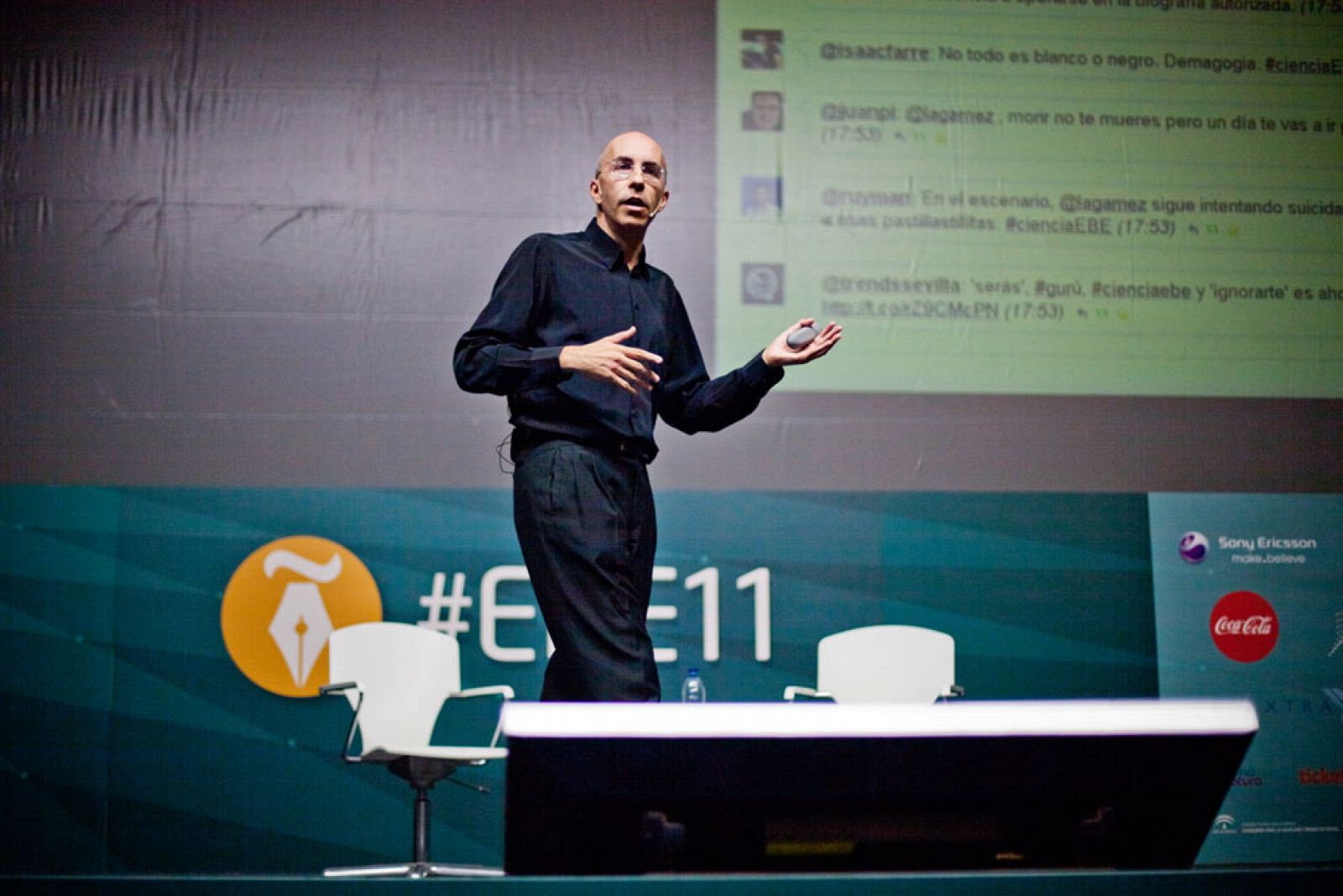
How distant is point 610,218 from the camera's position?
242 centimetres

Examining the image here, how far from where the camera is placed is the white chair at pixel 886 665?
421cm

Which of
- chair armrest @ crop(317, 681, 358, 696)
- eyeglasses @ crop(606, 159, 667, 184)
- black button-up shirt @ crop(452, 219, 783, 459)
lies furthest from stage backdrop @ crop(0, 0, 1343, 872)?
eyeglasses @ crop(606, 159, 667, 184)

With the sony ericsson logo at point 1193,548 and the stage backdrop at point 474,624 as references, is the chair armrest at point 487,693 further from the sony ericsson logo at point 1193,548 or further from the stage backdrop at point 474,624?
the sony ericsson logo at point 1193,548

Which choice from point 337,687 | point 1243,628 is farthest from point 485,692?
point 1243,628

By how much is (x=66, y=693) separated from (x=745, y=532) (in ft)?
7.16

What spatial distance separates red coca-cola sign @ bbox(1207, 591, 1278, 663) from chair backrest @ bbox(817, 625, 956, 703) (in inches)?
37.1

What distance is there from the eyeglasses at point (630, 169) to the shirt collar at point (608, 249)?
0.09m

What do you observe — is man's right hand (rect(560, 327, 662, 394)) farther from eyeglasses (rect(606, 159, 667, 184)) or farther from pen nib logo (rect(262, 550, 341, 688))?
pen nib logo (rect(262, 550, 341, 688))

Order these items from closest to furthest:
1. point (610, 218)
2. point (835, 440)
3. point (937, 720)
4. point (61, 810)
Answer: point (937, 720) < point (610, 218) < point (61, 810) < point (835, 440)

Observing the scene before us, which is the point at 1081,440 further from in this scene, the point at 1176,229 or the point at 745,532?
the point at 745,532

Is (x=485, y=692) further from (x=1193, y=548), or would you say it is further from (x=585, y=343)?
(x=1193, y=548)

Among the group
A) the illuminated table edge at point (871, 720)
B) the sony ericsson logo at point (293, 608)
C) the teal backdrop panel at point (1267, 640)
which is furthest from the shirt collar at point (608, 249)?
the teal backdrop panel at point (1267, 640)

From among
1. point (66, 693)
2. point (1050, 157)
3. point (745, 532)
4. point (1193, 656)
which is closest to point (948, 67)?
point (1050, 157)

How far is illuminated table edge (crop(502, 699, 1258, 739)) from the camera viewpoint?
3.50 feet
